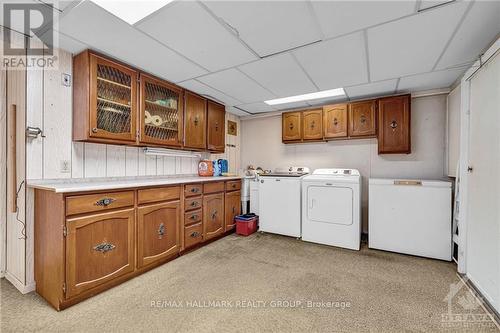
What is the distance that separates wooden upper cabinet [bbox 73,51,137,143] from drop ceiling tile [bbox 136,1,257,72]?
0.72 metres

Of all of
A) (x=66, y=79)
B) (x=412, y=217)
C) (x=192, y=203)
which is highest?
(x=66, y=79)

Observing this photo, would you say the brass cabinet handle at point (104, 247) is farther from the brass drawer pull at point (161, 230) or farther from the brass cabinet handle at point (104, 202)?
the brass drawer pull at point (161, 230)

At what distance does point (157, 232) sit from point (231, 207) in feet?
4.80

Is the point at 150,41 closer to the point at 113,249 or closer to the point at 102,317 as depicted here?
the point at 113,249

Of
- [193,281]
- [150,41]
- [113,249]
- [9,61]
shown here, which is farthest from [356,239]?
[9,61]

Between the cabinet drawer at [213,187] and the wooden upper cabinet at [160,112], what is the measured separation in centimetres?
70

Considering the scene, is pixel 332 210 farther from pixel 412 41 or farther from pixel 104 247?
pixel 104 247

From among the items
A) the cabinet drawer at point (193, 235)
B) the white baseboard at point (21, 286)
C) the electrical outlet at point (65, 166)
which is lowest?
the white baseboard at point (21, 286)

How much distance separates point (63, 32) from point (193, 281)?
245 cm

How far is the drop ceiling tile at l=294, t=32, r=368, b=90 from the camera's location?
198 centimetres

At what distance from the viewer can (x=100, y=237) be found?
75.1 inches

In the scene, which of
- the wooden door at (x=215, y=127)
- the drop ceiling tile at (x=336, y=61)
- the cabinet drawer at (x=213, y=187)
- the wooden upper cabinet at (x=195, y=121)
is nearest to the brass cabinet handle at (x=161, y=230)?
the cabinet drawer at (x=213, y=187)

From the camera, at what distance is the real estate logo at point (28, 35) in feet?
5.30

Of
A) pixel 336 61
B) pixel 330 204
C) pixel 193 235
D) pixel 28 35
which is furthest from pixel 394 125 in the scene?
pixel 28 35
